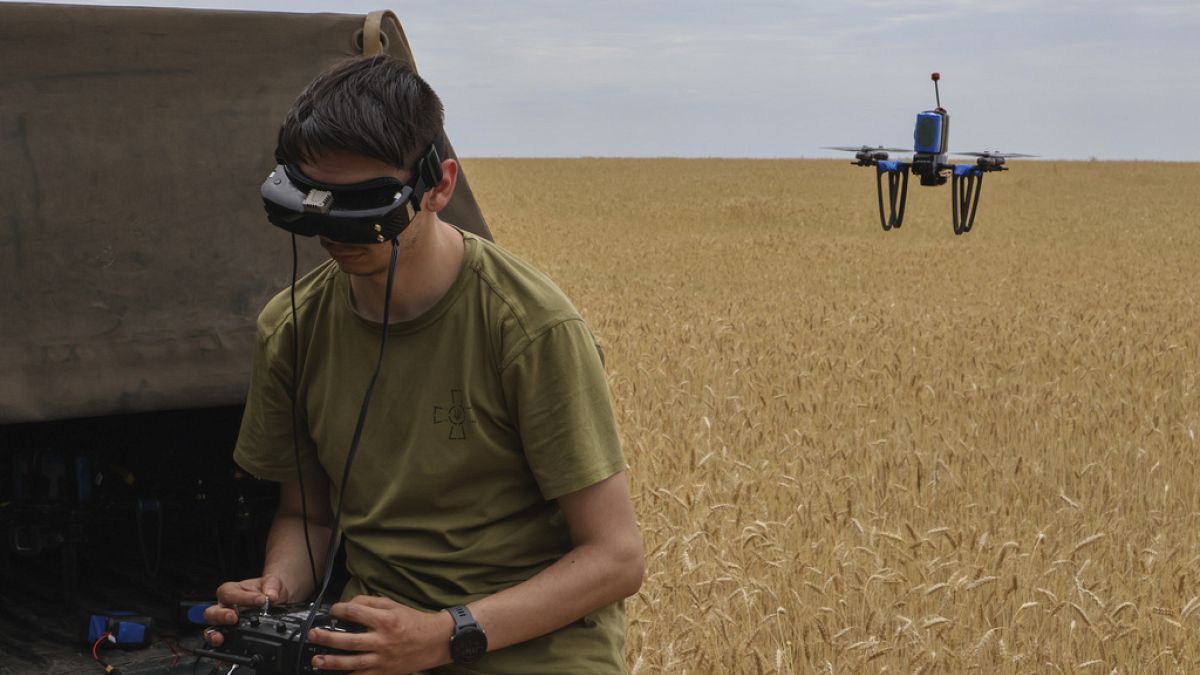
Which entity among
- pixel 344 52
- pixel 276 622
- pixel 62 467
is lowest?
pixel 62 467

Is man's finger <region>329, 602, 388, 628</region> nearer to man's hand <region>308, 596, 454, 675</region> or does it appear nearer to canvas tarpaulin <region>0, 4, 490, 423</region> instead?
man's hand <region>308, 596, 454, 675</region>

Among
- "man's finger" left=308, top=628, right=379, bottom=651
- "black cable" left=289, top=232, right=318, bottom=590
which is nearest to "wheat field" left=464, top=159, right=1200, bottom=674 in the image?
"black cable" left=289, top=232, right=318, bottom=590

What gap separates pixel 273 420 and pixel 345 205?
1.95 ft

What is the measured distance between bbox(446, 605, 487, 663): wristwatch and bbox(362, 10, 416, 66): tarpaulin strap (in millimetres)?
2086

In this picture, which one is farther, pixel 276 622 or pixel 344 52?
pixel 344 52

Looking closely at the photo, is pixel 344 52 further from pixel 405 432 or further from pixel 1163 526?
pixel 1163 526

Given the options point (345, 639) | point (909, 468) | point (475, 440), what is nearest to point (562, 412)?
point (475, 440)

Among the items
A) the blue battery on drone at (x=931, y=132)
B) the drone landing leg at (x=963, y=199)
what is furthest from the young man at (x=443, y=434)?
the blue battery on drone at (x=931, y=132)

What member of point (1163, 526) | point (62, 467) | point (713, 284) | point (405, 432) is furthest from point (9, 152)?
point (713, 284)

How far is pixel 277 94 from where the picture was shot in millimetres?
3990

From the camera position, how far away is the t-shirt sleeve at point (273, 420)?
264 centimetres

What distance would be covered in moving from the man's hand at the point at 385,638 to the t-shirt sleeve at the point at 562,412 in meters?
0.29

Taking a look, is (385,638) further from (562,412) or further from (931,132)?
(931,132)

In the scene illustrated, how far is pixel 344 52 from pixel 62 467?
1.57 metres
